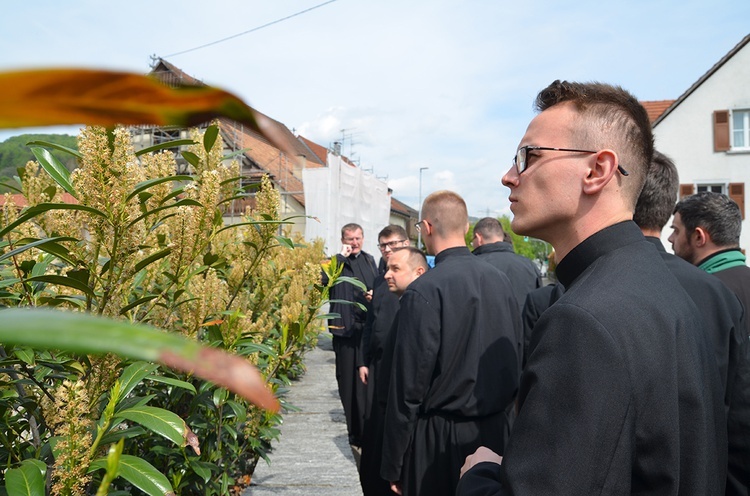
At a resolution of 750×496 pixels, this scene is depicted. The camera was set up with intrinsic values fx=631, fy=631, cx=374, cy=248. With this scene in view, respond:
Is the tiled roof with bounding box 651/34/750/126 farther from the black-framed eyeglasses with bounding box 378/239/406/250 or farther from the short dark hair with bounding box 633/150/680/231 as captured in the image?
the short dark hair with bounding box 633/150/680/231

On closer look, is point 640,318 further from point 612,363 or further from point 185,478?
point 185,478

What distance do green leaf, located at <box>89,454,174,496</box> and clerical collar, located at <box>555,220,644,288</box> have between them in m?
1.20

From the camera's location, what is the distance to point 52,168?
65.4 inches

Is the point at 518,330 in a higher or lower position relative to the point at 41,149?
lower

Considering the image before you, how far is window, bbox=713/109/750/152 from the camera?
84.0 feet

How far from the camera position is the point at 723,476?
1.79 meters

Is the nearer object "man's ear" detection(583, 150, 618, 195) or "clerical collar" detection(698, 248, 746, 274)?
"man's ear" detection(583, 150, 618, 195)

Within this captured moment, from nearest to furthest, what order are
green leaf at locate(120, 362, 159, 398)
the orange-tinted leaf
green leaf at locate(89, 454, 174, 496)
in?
the orange-tinted leaf → green leaf at locate(89, 454, 174, 496) → green leaf at locate(120, 362, 159, 398)

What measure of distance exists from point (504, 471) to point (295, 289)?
263cm

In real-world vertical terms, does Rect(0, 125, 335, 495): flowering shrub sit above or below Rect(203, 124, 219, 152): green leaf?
below

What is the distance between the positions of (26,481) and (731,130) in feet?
96.5

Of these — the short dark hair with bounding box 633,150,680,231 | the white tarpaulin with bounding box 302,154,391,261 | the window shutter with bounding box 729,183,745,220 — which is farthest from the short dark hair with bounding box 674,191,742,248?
the window shutter with bounding box 729,183,745,220

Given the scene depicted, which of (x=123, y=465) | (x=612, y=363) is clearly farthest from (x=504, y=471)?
A: (x=123, y=465)

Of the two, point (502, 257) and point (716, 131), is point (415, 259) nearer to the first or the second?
point (502, 257)
